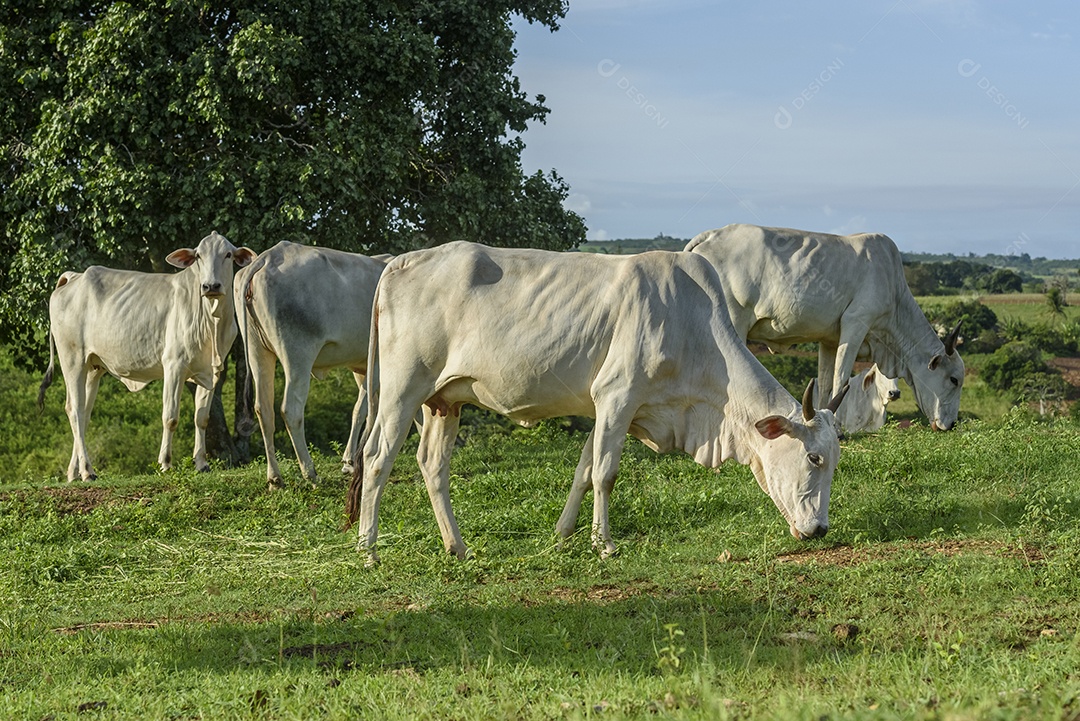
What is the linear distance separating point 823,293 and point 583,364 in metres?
5.30

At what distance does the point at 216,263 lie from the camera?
12.4 m

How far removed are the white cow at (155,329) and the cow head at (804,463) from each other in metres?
Result: 6.92

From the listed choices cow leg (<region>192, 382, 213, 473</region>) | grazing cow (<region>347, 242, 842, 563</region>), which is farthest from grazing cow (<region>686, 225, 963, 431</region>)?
cow leg (<region>192, 382, 213, 473</region>)

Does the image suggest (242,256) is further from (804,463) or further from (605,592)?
(804,463)

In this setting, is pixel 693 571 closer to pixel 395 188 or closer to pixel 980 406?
pixel 395 188

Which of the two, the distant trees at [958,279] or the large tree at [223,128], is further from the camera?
the distant trees at [958,279]

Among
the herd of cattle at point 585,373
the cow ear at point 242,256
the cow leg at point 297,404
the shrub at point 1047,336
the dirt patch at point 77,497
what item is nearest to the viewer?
the herd of cattle at point 585,373

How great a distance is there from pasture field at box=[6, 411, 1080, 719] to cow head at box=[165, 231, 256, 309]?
7.24ft

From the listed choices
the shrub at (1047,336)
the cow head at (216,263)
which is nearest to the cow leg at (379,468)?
the cow head at (216,263)

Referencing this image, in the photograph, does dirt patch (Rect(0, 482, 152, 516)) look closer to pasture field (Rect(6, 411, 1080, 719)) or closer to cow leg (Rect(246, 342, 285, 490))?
pasture field (Rect(6, 411, 1080, 719))

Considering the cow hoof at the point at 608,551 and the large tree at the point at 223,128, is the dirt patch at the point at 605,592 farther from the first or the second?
the large tree at the point at 223,128

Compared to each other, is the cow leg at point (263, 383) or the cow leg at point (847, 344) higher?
the cow leg at point (847, 344)

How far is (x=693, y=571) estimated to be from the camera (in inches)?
282

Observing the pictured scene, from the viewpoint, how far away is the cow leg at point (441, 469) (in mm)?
8000
